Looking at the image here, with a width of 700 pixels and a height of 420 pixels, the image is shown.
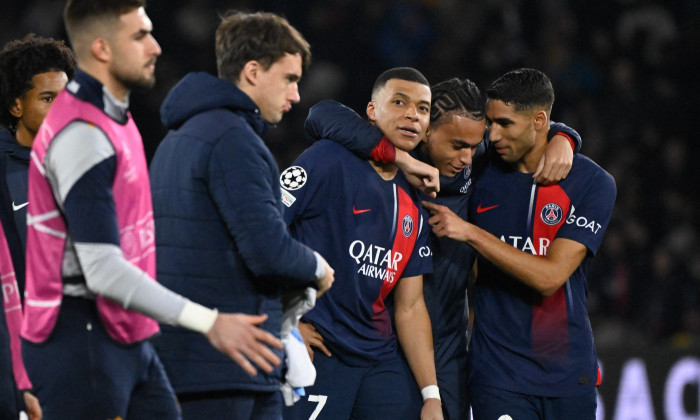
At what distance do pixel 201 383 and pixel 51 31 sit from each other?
798 centimetres

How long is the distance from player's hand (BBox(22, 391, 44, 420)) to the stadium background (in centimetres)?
678

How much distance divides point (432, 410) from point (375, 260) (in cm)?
75

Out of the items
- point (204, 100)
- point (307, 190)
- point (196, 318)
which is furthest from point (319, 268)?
point (307, 190)

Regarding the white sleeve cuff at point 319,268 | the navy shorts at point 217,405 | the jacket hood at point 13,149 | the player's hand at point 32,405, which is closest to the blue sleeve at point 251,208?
the white sleeve cuff at point 319,268

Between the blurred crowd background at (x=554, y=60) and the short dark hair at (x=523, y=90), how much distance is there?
16.8ft

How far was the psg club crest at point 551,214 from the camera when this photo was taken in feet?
15.4

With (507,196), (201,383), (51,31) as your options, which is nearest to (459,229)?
(507,196)

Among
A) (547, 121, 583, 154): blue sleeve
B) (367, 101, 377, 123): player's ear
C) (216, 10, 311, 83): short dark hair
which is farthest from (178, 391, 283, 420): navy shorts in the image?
(547, 121, 583, 154): blue sleeve

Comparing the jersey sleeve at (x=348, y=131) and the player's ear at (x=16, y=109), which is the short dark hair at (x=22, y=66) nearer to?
the player's ear at (x=16, y=109)

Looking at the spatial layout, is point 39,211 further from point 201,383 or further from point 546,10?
point 546,10

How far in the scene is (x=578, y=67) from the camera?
1128 centimetres

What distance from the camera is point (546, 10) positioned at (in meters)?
11.6

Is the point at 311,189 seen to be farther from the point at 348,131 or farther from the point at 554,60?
the point at 554,60

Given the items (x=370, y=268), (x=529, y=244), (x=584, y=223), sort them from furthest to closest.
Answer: (x=529, y=244) < (x=584, y=223) < (x=370, y=268)
